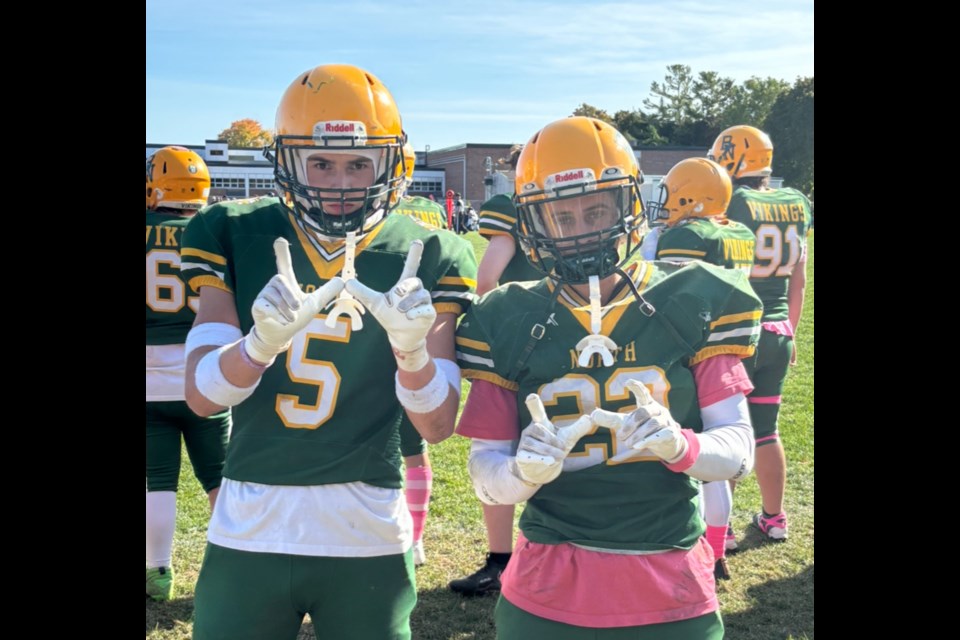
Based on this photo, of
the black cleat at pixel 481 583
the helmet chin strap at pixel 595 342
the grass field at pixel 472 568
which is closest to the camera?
the helmet chin strap at pixel 595 342

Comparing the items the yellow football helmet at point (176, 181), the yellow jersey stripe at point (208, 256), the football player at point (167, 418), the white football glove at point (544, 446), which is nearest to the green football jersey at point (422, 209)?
the yellow football helmet at point (176, 181)

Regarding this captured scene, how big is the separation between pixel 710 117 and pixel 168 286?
5999 cm

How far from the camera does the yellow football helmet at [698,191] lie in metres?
4.80

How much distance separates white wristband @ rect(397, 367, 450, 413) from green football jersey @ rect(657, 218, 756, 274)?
2627 millimetres

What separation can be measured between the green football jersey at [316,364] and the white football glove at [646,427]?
59cm

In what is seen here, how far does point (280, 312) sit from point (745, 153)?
4281 millimetres

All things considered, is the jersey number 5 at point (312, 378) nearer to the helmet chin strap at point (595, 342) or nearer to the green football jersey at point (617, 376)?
the green football jersey at point (617, 376)

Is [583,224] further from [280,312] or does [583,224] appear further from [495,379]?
[280,312]

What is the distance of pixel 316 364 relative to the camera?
228 cm

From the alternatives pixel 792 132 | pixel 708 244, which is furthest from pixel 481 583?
pixel 792 132

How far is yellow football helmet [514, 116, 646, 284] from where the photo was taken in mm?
2199

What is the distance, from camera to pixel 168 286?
4406mm
